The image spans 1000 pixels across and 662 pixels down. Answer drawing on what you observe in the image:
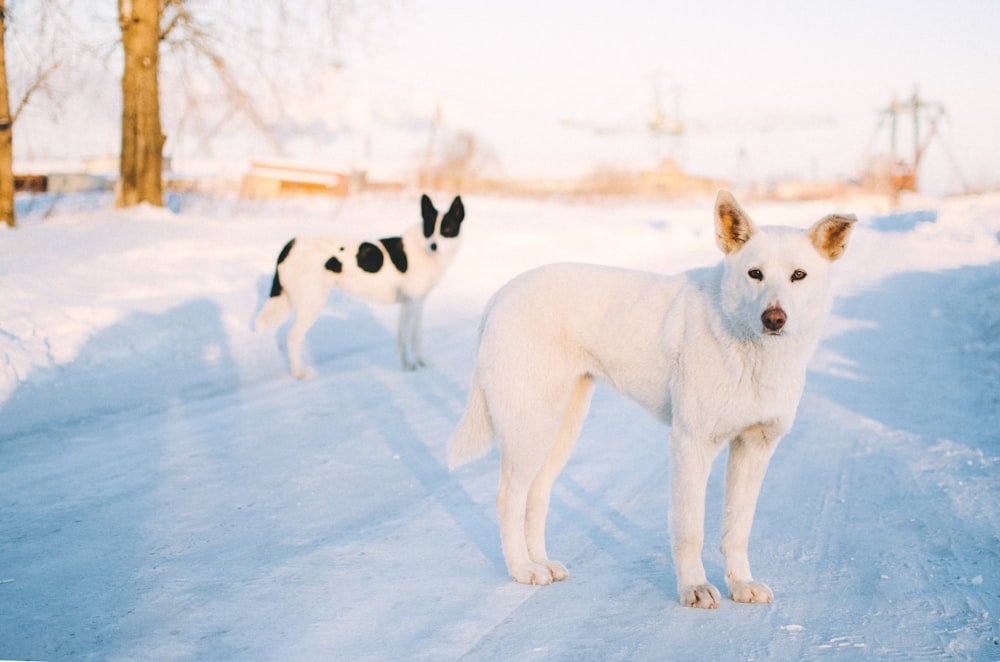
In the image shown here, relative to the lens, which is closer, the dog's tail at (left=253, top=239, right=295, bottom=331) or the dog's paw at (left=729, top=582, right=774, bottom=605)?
the dog's paw at (left=729, top=582, right=774, bottom=605)

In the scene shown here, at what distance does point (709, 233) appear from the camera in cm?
2678

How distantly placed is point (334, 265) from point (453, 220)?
167 centimetres

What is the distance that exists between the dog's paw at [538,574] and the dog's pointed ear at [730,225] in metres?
1.74

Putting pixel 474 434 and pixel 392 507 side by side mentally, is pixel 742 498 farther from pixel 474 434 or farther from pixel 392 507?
pixel 392 507

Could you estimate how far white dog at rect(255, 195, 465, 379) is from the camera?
9.73m

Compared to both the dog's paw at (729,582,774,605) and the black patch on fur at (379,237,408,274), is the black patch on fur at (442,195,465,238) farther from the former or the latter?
the dog's paw at (729,582,774,605)

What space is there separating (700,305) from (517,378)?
95 cm

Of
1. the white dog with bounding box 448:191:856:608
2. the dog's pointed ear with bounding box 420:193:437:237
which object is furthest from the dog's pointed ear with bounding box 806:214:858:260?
the dog's pointed ear with bounding box 420:193:437:237

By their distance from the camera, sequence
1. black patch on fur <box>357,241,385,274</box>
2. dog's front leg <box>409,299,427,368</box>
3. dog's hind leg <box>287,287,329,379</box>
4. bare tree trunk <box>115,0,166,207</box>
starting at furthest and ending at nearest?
bare tree trunk <box>115,0,166,207</box> < black patch on fur <box>357,241,385,274</box> < dog's front leg <box>409,299,427,368</box> < dog's hind leg <box>287,287,329,379</box>

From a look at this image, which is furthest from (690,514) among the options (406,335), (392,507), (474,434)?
(406,335)

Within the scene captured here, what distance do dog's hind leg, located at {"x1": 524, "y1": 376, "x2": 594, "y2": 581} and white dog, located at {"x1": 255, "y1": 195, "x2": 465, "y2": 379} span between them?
5.13m

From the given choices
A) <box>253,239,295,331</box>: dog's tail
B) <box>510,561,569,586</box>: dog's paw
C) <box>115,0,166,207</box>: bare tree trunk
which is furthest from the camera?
<box>115,0,166,207</box>: bare tree trunk

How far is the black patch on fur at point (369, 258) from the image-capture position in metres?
10.2

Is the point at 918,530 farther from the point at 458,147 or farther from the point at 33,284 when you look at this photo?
the point at 458,147
